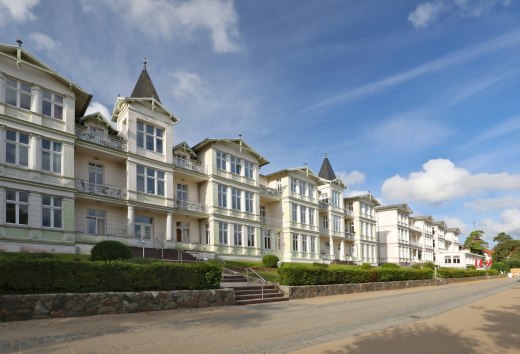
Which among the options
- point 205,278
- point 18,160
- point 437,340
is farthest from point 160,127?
point 437,340

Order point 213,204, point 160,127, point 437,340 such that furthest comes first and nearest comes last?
point 213,204, point 160,127, point 437,340

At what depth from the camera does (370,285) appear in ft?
83.4

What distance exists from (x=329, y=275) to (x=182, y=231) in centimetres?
1398

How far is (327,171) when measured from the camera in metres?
54.9

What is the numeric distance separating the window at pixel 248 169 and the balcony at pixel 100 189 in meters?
13.1

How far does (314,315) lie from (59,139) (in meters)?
18.3

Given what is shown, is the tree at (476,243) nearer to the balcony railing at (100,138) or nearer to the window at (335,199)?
the window at (335,199)

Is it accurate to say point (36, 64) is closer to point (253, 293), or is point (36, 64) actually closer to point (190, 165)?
point (190, 165)

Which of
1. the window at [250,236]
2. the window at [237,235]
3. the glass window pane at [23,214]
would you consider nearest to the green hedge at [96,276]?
the glass window pane at [23,214]

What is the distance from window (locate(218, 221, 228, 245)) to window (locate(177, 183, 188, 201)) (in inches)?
147

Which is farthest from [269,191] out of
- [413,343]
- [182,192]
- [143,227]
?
[413,343]

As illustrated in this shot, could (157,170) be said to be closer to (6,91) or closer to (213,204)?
(213,204)

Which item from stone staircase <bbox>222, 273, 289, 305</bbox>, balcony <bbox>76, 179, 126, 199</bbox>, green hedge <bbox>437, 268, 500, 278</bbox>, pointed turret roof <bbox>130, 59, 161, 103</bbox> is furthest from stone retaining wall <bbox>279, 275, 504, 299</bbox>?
pointed turret roof <bbox>130, 59, 161, 103</bbox>

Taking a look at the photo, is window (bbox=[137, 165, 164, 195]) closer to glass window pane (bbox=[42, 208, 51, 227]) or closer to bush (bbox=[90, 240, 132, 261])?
glass window pane (bbox=[42, 208, 51, 227])
